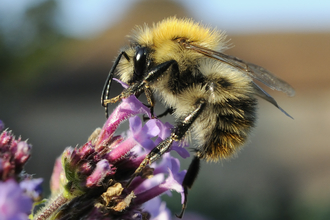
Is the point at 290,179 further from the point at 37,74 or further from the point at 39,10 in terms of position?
the point at 39,10

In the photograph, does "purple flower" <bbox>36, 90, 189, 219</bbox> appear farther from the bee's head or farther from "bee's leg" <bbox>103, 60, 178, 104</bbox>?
the bee's head

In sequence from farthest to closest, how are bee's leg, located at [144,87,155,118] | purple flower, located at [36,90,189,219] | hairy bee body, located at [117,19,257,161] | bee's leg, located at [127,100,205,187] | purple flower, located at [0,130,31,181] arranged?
hairy bee body, located at [117,19,257,161], bee's leg, located at [144,87,155,118], bee's leg, located at [127,100,205,187], purple flower, located at [36,90,189,219], purple flower, located at [0,130,31,181]

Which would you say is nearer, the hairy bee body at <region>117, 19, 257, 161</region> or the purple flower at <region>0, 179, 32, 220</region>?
the purple flower at <region>0, 179, 32, 220</region>

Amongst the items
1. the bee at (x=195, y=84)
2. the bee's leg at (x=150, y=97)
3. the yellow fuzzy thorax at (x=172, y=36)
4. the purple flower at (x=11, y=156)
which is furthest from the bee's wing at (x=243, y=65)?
the purple flower at (x=11, y=156)

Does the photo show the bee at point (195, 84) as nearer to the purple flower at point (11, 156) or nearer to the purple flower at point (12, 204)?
the purple flower at point (11, 156)

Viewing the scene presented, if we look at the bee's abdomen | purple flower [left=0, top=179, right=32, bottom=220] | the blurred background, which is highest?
purple flower [left=0, top=179, right=32, bottom=220]

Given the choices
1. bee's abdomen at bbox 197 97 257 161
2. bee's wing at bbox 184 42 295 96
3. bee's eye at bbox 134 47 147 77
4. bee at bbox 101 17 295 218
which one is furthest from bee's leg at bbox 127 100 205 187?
bee's eye at bbox 134 47 147 77

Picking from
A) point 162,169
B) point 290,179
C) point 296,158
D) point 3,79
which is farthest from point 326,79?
point 162,169
